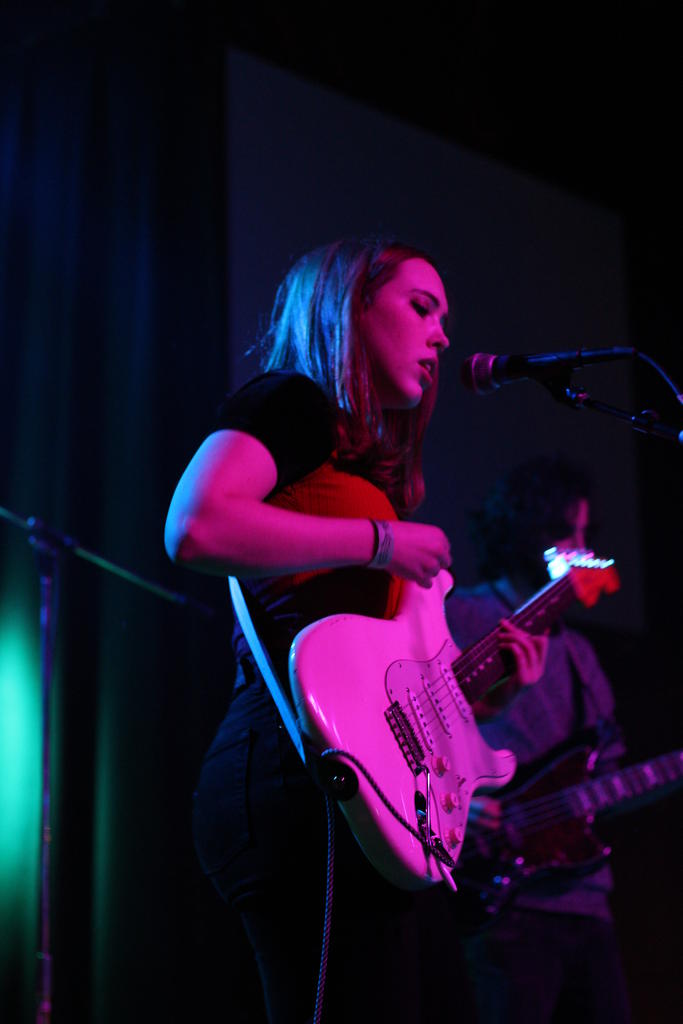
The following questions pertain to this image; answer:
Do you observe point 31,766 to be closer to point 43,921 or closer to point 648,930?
point 43,921

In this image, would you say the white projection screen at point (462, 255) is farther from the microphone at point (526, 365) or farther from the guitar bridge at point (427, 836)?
the guitar bridge at point (427, 836)

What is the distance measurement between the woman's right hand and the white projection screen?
70.0 inches

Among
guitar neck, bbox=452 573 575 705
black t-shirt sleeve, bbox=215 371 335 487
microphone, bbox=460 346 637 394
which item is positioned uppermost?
microphone, bbox=460 346 637 394

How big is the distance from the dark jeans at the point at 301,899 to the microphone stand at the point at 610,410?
714 millimetres

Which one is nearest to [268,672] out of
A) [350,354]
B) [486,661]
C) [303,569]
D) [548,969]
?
[303,569]

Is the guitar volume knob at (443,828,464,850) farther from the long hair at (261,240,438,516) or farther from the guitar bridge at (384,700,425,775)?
the long hair at (261,240,438,516)

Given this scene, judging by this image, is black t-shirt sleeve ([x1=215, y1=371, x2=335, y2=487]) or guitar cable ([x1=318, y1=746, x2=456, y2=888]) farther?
black t-shirt sleeve ([x1=215, y1=371, x2=335, y2=487])

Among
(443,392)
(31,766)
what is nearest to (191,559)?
(31,766)

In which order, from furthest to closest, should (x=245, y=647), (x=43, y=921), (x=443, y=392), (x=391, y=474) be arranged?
(x=443, y=392) < (x=43, y=921) < (x=391, y=474) < (x=245, y=647)

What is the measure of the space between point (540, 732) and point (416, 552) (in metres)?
1.52

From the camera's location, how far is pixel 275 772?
145 centimetres

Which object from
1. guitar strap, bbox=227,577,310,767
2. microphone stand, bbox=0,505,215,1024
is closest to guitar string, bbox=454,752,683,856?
microphone stand, bbox=0,505,215,1024

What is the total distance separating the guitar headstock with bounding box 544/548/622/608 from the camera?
8.30 ft

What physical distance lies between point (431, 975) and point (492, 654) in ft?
2.09
